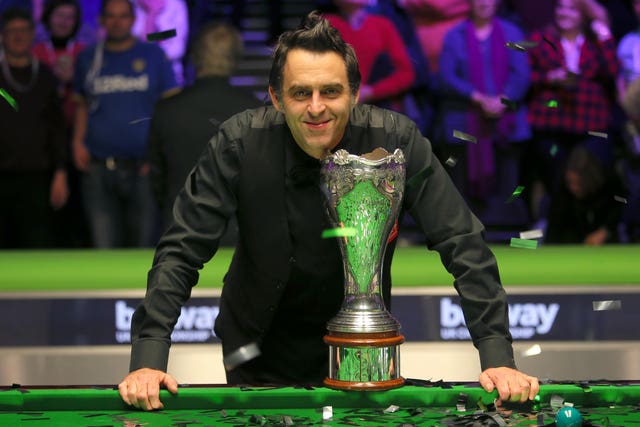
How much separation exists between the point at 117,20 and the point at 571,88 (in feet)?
8.53

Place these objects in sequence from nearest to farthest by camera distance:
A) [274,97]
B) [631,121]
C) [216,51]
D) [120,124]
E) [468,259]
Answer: [468,259] → [274,97] → [216,51] → [120,124] → [631,121]

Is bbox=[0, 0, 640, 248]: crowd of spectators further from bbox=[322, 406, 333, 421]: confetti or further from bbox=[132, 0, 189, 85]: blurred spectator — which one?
bbox=[322, 406, 333, 421]: confetti

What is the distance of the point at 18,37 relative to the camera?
6.45 meters

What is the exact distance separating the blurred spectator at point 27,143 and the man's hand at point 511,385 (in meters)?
4.27

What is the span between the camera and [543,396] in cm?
263

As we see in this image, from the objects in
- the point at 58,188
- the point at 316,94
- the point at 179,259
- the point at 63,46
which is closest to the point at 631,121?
the point at 58,188

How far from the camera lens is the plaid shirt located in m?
6.76

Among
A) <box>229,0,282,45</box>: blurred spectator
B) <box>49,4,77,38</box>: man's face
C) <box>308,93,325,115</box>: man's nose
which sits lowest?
<box>308,93,325,115</box>: man's nose

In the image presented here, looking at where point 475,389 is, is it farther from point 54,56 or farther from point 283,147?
point 54,56

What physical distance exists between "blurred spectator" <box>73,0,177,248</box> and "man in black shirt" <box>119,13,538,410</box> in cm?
306

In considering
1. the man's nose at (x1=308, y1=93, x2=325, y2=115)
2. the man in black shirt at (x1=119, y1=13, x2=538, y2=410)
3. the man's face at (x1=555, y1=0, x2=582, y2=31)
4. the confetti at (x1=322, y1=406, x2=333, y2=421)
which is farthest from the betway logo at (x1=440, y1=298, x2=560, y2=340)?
the man's face at (x1=555, y1=0, x2=582, y2=31)

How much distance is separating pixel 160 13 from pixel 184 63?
1.37 ft

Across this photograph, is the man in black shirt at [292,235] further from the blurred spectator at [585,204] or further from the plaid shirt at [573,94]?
the plaid shirt at [573,94]

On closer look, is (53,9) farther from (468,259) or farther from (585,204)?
(468,259)
